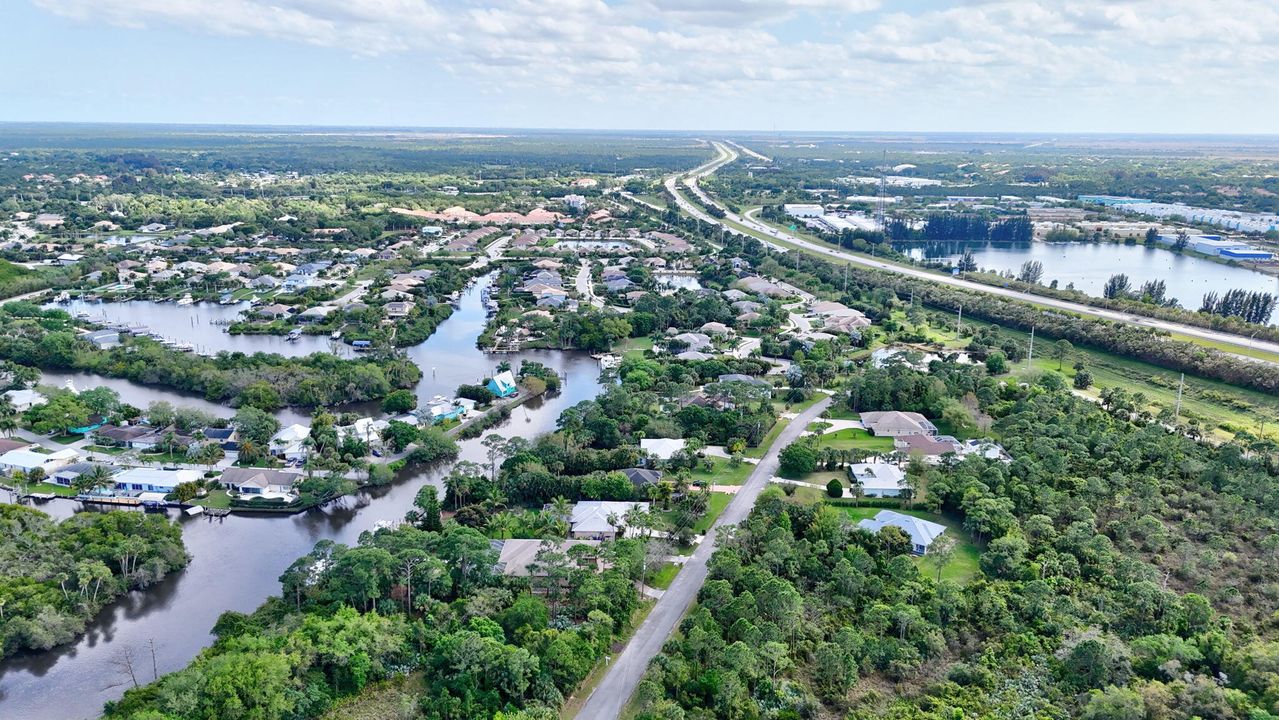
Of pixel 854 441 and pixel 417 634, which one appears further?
pixel 854 441

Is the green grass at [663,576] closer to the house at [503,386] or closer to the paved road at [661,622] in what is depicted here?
the paved road at [661,622]

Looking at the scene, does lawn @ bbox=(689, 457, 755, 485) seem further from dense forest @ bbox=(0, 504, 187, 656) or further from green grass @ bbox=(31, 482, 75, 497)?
green grass @ bbox=(31, 482, 75, 497)

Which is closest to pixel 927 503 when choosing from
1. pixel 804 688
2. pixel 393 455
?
pixel 804 688

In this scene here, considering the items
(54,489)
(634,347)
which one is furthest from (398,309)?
(54,489)

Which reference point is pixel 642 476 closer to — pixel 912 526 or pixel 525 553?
pixel 525 553

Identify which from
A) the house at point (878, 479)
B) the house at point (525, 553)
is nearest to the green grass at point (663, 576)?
the house at point (525, 553)

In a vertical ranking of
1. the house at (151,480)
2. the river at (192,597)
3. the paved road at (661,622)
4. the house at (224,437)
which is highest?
the house at (224,437)
